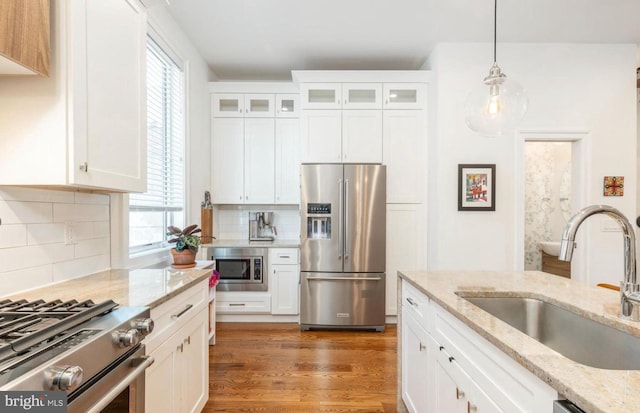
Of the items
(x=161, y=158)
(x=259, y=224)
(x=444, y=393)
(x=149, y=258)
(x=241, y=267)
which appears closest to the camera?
(x=444, y=393)

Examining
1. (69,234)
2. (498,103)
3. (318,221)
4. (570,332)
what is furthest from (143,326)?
(318,221)

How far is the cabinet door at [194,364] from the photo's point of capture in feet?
5.58

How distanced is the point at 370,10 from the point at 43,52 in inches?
97.3

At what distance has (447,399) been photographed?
1.40 m

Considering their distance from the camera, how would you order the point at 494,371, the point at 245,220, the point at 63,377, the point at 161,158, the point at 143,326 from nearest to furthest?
the point at 63,377 → the point at 494,371 → the point at 143,326 → the point at 161,158 → the point at 245,220

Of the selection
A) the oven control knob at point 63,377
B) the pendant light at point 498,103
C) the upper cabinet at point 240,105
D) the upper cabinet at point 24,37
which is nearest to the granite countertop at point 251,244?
the upper cabinet at point 240,105

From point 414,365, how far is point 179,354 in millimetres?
1216

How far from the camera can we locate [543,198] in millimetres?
5102

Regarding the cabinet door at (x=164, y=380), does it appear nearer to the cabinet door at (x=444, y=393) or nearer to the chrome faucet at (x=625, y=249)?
the cabinet door at (x=444, y=393)

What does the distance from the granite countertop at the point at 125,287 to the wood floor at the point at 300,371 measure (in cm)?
96

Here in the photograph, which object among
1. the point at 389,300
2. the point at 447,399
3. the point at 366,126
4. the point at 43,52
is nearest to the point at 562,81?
the point at 366,126

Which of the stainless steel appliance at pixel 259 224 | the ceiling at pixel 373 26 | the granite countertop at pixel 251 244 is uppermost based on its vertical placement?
the ceiling at pixel 373 26

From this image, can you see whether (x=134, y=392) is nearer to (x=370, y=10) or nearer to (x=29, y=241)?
(x=29, y=241)

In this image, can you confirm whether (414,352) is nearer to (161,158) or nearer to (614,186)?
(161,158)
